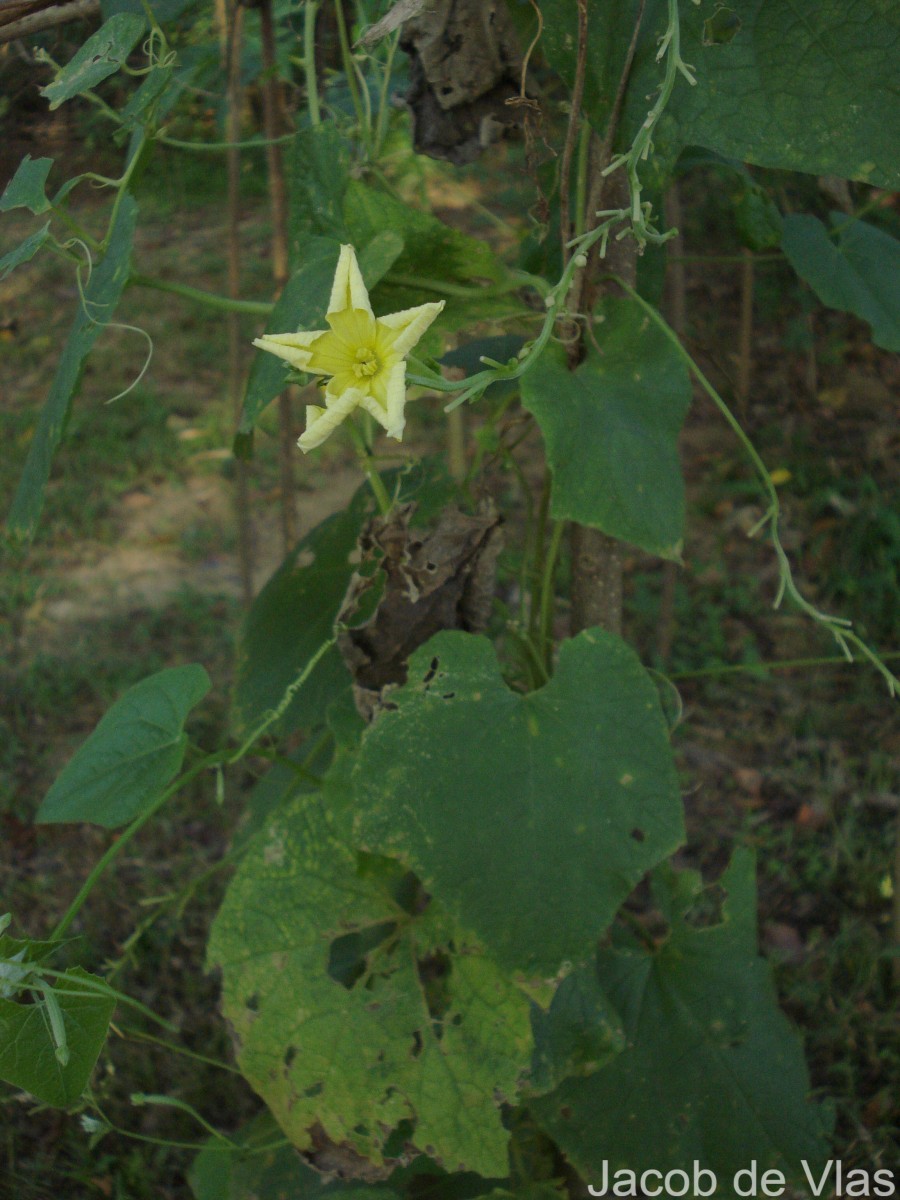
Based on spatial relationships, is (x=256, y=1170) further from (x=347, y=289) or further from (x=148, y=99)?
(x=148, y=99)

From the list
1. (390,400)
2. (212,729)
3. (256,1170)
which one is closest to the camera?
(390,400)

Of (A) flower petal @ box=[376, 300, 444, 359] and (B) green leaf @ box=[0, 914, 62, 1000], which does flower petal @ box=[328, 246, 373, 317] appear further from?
(B) green leaf @ box=[0, 914, 62, 1000]

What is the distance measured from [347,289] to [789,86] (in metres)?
0.47

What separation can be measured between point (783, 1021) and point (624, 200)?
1.01m

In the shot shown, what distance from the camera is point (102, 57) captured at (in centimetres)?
104

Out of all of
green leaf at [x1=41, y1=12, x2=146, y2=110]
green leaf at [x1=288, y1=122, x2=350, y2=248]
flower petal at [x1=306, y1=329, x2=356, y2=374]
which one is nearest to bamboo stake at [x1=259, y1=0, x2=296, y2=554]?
green leaf at [x1=288, y1=122, x2=350, y2=248]

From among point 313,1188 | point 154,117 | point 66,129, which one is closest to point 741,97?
point 154,117

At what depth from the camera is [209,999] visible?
192 cm

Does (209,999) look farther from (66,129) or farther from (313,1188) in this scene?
(66,129)

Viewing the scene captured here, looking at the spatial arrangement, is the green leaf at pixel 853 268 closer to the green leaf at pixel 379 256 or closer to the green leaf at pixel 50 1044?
the green leaf at pixel 379 256

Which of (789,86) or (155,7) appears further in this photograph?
(155,7)

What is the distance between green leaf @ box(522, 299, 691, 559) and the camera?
1.03 m

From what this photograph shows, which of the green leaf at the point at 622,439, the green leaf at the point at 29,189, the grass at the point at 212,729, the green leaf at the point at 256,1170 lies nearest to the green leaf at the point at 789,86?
the green leaf at the point at 622,439

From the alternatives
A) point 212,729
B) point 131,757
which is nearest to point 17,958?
point 131,757
